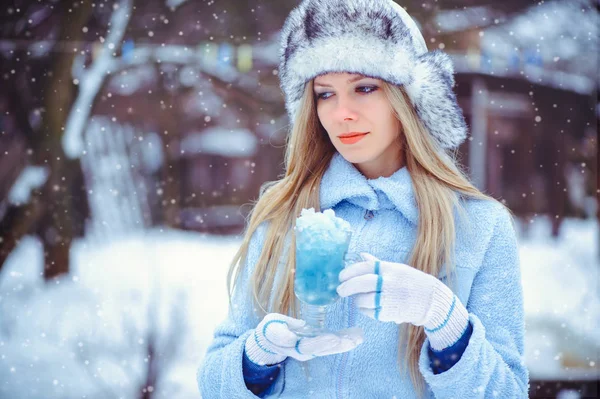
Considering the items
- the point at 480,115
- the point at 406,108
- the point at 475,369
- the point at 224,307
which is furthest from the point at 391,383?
the point at 480,115

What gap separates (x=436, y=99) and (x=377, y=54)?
26cm

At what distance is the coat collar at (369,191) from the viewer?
1723mm

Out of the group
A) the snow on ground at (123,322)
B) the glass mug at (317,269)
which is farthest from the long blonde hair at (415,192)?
the snow on ground at (123,322)

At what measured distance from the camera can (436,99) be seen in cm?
187

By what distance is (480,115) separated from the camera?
4.54 m

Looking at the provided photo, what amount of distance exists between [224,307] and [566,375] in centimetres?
273

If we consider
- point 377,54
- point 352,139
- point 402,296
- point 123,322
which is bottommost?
point 123,322

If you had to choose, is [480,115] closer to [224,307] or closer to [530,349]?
[530,349]

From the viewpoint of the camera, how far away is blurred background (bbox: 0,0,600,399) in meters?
4.10

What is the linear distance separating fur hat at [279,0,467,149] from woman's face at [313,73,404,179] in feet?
0.13

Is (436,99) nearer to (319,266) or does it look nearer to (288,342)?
(319,266)

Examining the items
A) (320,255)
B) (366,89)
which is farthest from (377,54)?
(320,255)

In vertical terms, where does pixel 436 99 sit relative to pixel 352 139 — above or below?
above

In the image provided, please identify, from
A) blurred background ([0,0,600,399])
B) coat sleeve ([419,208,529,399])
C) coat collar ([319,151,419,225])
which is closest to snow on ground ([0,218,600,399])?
blurred background ([0,0,600,399])
